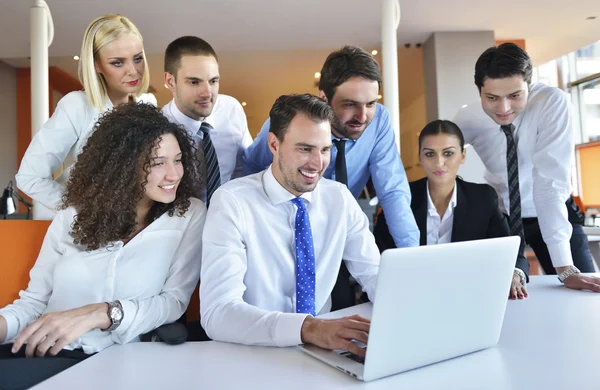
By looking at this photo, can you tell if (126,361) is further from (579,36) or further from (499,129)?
(579,36)

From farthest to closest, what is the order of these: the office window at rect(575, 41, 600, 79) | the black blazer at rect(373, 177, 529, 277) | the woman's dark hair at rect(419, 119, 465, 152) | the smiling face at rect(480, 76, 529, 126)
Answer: the office window at rect(575, 41, 600, 79) < the woman's dark hair at rect(419, 119, 465, 152) < the black blazer at rect(373, 177, 529, 277) < the smiling face at rect(480, 76, 529, 126)

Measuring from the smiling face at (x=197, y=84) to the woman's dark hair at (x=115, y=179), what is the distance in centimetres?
39

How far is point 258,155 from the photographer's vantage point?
227cm

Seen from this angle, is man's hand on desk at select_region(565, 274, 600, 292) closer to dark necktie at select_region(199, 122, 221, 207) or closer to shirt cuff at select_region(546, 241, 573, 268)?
shirt cuff at select_region(546, 241, 573, 268)

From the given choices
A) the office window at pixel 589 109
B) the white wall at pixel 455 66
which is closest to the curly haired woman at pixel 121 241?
the white wall at pixel 455 66

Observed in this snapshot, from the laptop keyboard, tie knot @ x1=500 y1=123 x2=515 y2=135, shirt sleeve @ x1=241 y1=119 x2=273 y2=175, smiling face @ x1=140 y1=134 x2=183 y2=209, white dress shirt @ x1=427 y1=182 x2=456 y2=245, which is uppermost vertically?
tie knot @ x1=500 y1=123 x2=515 y2=135

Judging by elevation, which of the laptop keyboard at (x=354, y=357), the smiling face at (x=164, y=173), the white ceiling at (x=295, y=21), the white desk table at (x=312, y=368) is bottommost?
the white desk table at (x=312, y=368)

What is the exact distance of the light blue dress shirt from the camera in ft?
7.15

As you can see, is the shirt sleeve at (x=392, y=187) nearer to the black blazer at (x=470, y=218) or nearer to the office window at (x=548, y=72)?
the black blazer at (x=470, y=218)

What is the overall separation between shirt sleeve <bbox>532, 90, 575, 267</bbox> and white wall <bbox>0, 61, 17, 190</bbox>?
328 inches

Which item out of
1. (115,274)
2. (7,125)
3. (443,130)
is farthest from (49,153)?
(7,125)

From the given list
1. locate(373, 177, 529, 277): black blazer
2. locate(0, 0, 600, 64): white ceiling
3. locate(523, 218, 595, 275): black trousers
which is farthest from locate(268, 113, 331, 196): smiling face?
locate(0, 0, 600, 64): white ceiling

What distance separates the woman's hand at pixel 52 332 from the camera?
4.12ft

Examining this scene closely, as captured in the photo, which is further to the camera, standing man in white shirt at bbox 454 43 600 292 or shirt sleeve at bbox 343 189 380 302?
standing man in white shirt at bbox 454 43 600 292
